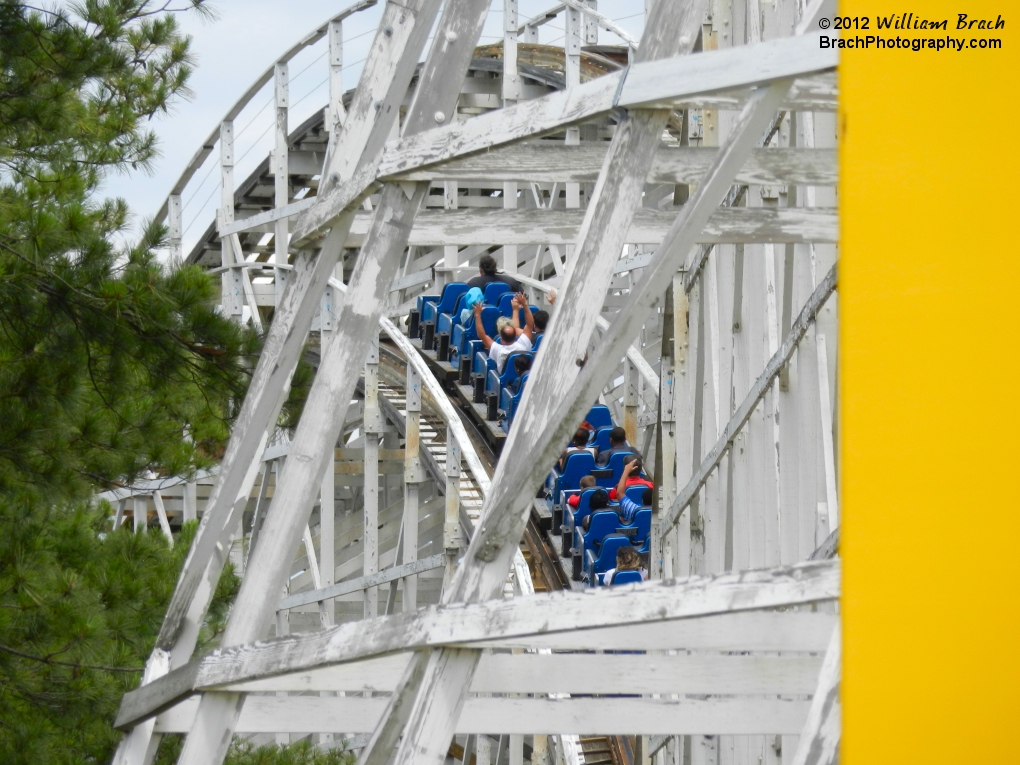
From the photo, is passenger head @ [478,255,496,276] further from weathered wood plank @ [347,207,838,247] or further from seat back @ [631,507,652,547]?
weathered wood plank @ [347,207,838,247]

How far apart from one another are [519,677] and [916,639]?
1149 mm

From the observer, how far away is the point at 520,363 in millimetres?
10945

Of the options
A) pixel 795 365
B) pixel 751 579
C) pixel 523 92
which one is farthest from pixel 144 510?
pixel 751 579

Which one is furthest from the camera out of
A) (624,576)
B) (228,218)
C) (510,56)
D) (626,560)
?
(228,218)

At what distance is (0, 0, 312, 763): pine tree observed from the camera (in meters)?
4.62

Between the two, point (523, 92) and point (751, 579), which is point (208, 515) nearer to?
point (751, 579)

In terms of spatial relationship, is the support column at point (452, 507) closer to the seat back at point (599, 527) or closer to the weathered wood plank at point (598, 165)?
the seat back at point (599, 527)

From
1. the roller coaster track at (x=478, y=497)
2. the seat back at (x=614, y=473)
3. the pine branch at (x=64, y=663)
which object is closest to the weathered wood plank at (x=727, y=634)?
the pine branch at (x=64, y=663)

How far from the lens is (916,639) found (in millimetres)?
1640

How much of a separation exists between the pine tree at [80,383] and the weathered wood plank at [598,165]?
2107mm

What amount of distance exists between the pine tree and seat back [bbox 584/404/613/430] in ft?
18.5

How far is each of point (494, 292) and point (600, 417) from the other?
58.6 inches

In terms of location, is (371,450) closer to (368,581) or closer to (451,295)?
(368,581)

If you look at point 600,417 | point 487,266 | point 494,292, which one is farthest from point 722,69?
point 487,266
